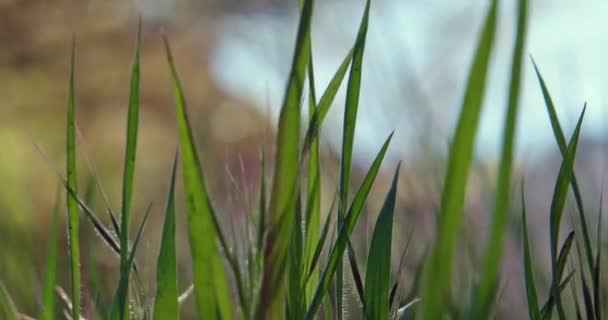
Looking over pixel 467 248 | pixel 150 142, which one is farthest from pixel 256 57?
pixel 150 142

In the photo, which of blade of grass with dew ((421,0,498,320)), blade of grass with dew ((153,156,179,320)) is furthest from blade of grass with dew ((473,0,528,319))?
blade of grass with dew ((153,156,179,320))

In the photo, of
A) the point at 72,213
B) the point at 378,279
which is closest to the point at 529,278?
the point at 378,279

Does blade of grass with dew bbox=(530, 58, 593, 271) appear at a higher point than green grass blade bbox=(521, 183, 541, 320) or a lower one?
higher

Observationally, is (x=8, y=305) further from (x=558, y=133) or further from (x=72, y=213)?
(x=558, y=133)

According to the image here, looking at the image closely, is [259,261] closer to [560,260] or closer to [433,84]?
[560,260]

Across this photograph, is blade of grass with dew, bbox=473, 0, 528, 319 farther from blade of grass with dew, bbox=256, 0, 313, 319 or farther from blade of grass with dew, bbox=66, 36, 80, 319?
blade of grass with dew, bbox=66, 36, 80, 319

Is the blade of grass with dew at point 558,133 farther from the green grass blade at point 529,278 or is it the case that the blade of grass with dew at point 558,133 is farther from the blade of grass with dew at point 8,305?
the blade of grass with dew at point 8,305

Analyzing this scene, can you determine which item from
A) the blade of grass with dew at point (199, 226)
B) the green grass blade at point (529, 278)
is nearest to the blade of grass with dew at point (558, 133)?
the green grass blade at point (529, 278)
